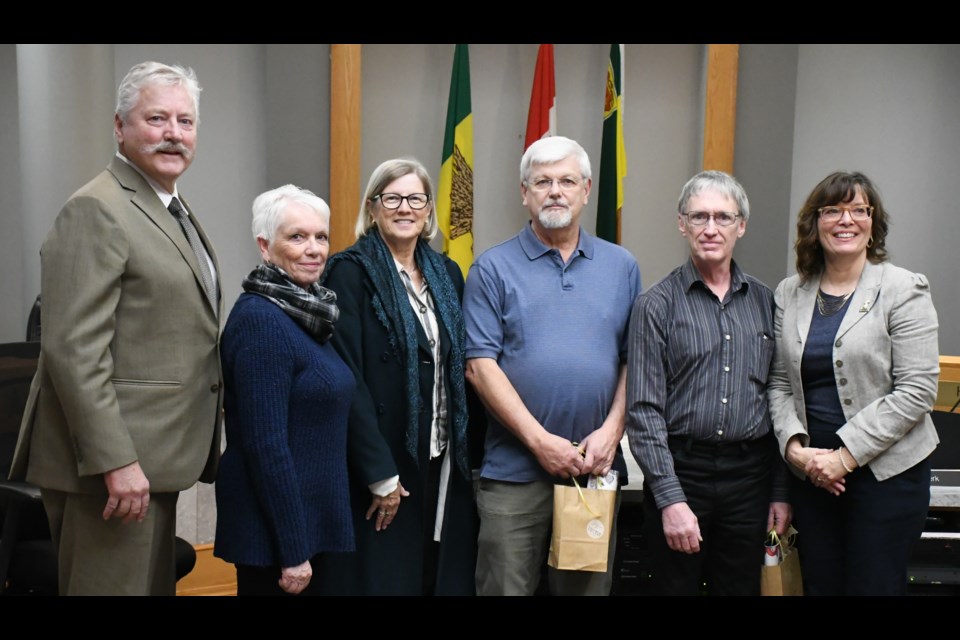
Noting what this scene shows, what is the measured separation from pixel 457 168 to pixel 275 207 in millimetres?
2462

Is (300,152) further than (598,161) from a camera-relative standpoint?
No

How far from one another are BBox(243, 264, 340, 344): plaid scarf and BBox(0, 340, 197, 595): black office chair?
788 mm

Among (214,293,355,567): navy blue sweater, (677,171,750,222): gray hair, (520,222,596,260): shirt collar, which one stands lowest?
(214,293,355,567): navy blue sweater

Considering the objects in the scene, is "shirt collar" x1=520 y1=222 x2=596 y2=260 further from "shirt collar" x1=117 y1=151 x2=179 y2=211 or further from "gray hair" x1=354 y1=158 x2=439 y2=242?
"shirt collar" x1=117 y1=151 x2=179 y2=211

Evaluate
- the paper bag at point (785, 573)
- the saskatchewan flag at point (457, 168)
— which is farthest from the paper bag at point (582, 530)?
the saskatchewan flag at point (457, 168)

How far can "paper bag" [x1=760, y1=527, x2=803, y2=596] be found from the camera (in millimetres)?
2051

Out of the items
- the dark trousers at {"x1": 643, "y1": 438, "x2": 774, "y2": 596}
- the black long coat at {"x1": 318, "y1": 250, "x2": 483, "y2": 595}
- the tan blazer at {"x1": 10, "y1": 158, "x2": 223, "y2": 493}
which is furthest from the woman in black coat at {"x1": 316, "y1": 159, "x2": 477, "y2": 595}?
the dark trousers at {"x1": 643, "y1": 438, "x2": 774, "y2": 596}

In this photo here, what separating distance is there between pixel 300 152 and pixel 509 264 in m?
2.15

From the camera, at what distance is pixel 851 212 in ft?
6.56

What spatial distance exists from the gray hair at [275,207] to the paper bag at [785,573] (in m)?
1.35

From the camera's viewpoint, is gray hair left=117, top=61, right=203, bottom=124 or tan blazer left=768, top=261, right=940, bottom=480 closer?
gray hair left=117, top=61, right=203, bottom=124

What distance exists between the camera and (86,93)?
138 inches

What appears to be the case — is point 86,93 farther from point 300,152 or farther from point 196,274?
point 196,274

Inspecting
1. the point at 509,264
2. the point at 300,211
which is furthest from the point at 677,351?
the point at 300,211
